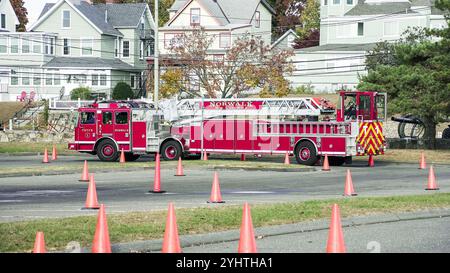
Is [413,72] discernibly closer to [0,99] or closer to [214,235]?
[214,235]

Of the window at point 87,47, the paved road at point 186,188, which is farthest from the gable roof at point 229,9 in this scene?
the paved road at point 186,188

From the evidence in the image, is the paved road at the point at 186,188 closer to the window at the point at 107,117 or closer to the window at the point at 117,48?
the window at the point at 107,117

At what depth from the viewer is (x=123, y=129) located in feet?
122

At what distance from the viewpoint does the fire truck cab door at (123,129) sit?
37.2 m

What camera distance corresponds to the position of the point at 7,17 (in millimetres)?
80688

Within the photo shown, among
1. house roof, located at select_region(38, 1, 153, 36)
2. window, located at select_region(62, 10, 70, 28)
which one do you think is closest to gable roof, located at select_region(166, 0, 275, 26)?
house roof, located at select_region(38, 1, 153, 36)

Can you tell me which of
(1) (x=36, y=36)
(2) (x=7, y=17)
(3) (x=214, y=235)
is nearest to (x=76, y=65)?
(1) (x=36, y=36)

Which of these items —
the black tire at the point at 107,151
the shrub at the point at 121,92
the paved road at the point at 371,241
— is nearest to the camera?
the paved road at the point at 371,241

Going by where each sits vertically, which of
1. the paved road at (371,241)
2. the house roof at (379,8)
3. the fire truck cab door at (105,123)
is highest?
the house roof at (379,8)

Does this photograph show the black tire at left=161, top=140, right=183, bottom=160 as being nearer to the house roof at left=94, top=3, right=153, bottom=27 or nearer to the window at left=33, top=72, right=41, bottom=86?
the window at left=33, top=72, right=41, bottom=86

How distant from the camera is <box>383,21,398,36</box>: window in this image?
73438 millimetres

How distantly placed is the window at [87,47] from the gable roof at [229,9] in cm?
722

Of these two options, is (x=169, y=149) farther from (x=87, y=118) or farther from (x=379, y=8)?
(x=379, y=8)

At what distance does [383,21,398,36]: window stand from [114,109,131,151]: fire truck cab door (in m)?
41.1
